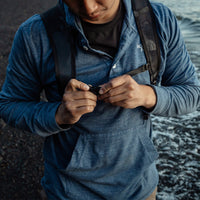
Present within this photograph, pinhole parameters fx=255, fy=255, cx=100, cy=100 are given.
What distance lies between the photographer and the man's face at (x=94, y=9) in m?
1.32

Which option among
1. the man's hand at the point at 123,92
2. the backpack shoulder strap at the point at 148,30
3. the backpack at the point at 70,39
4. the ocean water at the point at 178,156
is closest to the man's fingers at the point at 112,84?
the man's hand at the point at 123,92

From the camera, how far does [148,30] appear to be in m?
1.48

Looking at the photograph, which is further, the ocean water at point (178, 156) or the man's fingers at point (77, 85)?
the ocean water at point (178, 156)

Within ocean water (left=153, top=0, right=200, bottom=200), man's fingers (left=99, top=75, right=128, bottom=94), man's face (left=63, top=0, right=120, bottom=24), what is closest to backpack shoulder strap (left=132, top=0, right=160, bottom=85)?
man's face (left=63, top=0, right=120, bottom=24)

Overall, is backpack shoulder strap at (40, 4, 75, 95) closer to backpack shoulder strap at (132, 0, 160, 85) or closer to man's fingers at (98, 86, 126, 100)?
man's fingers at (98, 86, 126, 100)

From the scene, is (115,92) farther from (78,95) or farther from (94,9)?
(94,9)

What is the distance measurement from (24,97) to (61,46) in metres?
0.43

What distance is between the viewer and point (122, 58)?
1474 millimetres

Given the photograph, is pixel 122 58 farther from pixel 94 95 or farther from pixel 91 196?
pixel 91 196

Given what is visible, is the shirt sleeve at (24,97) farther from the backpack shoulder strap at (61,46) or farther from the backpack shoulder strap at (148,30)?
the backpack shoulder strap at (148,30)

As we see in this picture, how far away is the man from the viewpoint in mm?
1390

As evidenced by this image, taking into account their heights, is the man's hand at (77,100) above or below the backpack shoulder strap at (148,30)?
below

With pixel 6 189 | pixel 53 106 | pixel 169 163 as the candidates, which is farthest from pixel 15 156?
pixel 53 106

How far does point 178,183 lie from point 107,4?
333 centimetres
